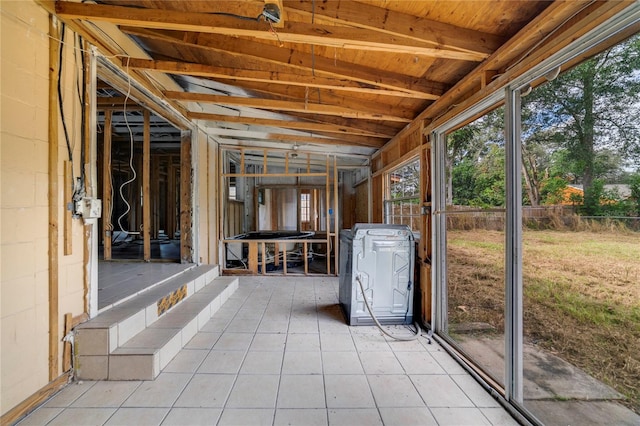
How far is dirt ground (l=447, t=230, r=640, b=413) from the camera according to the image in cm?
193

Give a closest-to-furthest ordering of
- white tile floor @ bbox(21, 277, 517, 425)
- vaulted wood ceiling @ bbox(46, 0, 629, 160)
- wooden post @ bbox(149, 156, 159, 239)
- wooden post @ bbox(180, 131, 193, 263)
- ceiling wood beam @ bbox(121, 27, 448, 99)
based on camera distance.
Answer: white tile floor @ bbox(21, 277, 517, 425) → vaulted wood ceiling @ bbox(46, 0, 629, 160) → ceiling wood beam @ bbox(121, 27, 448, 99) → wooden post @ bbox(180, 131, 193, 263) → wooden post @ bbox(149, 156, 159, 239)

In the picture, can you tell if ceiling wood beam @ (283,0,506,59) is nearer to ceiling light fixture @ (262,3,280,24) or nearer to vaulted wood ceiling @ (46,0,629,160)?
vaulted wood ceiling @ (46,0,629,160)

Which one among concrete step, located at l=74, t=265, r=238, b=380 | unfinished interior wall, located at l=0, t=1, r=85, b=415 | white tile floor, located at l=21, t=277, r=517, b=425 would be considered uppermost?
unfinished interior wall, located at l=0, t=1, r=85, b=415

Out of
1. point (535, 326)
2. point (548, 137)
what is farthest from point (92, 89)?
point (535, 326)

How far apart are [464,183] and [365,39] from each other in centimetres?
246

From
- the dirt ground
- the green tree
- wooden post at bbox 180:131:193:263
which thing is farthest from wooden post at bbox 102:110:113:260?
the green tree

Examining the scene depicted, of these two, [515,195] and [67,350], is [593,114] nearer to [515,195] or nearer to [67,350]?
[515,195]

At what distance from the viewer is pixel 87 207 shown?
6.62 ft

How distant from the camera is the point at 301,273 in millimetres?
5547

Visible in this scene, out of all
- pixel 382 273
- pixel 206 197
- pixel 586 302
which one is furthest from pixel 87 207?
pixel 586 302

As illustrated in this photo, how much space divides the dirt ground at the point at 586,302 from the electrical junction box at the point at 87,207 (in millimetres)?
3616

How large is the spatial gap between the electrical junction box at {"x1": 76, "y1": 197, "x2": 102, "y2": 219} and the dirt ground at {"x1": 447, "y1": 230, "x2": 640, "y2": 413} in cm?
362

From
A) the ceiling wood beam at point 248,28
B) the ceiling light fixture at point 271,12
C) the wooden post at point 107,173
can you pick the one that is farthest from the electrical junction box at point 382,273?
the wooden post at point 107,173

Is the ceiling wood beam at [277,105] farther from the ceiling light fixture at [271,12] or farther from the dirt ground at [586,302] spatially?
the dirt ground at [586,302]
